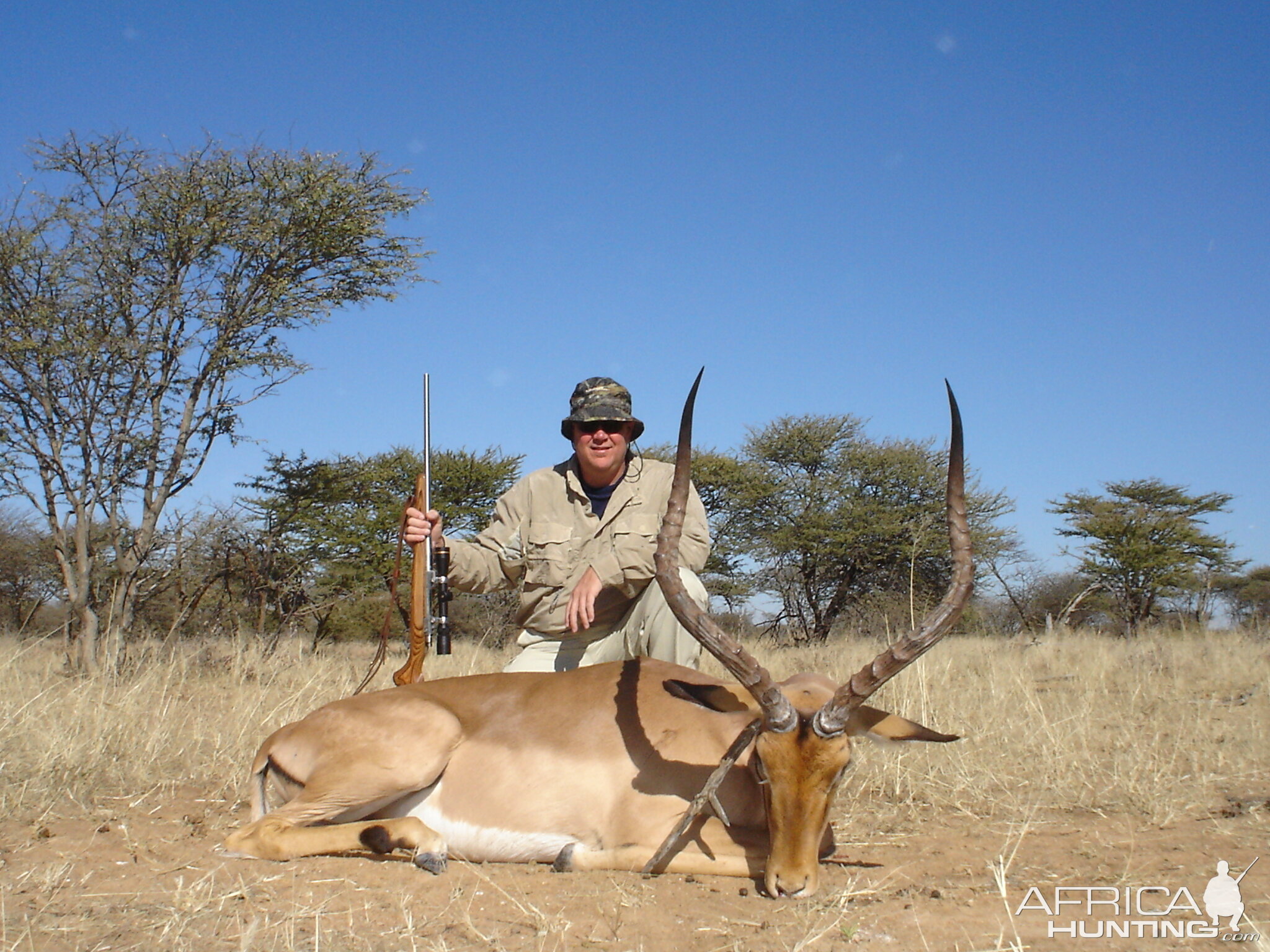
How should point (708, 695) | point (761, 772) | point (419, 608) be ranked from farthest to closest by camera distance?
point (419, 608) → point (708, 695) → point (761, 772)

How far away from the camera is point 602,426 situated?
5.42m

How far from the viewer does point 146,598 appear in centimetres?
1087

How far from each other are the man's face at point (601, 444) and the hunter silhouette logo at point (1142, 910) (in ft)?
9.83

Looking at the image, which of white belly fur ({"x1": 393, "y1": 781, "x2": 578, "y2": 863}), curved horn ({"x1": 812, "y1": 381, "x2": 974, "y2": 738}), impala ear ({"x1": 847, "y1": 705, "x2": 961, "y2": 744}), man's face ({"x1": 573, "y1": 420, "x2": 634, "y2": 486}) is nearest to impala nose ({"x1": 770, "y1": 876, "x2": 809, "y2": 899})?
curved horn ({"x1": 812, "y1": 381, "x2": 974, "y2": 738})

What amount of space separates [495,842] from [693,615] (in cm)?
114

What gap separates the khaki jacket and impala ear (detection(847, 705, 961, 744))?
70.0 inches

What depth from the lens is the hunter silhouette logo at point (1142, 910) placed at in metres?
2.72

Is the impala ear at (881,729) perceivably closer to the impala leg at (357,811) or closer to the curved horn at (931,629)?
the curved horn at (931,629)

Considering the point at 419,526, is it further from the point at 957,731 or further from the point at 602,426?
the point at 957,731

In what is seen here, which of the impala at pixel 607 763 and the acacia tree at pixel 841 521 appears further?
the acacia tree at pixel 841 521

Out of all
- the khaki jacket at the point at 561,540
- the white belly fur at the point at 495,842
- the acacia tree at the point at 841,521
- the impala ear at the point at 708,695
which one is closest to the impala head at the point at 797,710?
the impala ear at the point at 708,695

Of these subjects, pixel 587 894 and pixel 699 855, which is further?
pixel 699 855

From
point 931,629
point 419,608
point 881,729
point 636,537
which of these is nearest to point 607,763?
point 881,729

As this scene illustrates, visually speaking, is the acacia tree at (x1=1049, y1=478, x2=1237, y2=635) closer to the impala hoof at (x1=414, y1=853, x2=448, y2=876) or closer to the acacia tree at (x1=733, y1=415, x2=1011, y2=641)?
the acacia tree at (x1=733, y1=415, x2=1011, y2=641)
